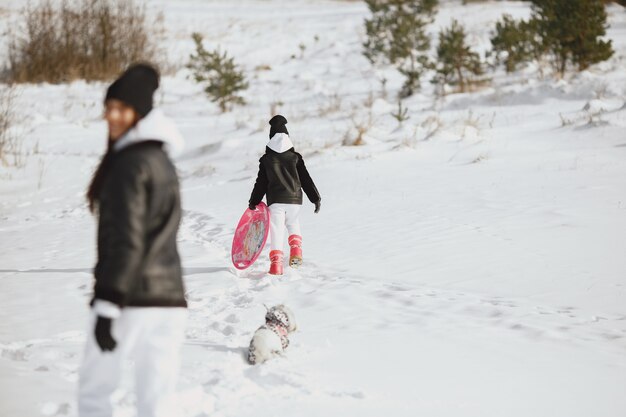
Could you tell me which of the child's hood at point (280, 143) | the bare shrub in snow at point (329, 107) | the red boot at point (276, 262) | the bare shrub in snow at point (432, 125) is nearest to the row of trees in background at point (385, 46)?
the bare shrub in snow at point (329, 107)

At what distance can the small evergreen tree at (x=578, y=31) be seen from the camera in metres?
14.3

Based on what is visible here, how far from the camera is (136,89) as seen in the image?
2.27 meters

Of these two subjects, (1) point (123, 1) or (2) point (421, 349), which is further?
(1) point (123, 1)

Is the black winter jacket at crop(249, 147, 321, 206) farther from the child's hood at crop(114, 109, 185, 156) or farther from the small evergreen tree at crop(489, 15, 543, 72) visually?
the small evergreen tree at crop(489, 15, 543, 72)

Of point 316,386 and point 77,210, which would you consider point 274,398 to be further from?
point 77,210

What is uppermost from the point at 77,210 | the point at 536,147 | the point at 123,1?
the point at 123,1


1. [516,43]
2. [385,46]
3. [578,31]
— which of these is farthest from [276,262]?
[385,46]

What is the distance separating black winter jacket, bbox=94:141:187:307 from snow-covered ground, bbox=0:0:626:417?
994 mm

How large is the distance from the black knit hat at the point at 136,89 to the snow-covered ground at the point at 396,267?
1.47 metres

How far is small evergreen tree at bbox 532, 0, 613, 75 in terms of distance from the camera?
14344mm

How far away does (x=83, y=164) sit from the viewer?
1248 centimetres

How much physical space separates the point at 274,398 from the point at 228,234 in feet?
12.9

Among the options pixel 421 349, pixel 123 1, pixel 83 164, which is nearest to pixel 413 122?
pixel 83 164

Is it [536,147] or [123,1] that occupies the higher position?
[123,1]
